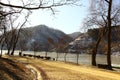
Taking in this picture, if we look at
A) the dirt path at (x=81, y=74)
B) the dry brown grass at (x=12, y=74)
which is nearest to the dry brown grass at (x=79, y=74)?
the dirt path at (x=81, y=74)

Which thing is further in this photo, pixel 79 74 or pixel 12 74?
pixel 79 74

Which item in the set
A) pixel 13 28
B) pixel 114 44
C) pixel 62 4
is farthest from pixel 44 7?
pixel 13 28

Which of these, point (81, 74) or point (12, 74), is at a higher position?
point (12, 74)

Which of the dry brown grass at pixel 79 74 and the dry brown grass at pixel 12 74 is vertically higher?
the dry brown grass at pixel 12 74

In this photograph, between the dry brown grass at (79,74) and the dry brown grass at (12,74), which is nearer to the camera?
the dry brown grass at (12,74)

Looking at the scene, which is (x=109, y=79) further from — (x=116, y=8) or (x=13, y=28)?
(x=13, y=28)

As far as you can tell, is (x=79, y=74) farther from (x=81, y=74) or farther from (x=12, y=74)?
(x=12, y=74)

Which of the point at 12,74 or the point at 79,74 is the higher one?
the point at 12,74

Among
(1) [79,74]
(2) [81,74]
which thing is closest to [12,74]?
(1) [79,74]

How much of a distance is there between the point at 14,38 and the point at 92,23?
45364 mm

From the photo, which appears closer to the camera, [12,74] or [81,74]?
[12,74]

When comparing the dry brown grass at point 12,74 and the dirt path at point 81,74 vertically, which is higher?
the dry brown grass at point 12,74

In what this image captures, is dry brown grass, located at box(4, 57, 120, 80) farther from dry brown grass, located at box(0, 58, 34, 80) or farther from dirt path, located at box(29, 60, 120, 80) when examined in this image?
dry brown grass, located at box(0, 58, 34, 80)

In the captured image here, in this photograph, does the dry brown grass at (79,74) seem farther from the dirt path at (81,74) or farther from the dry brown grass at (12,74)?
the dry brown grass at (12,74)
